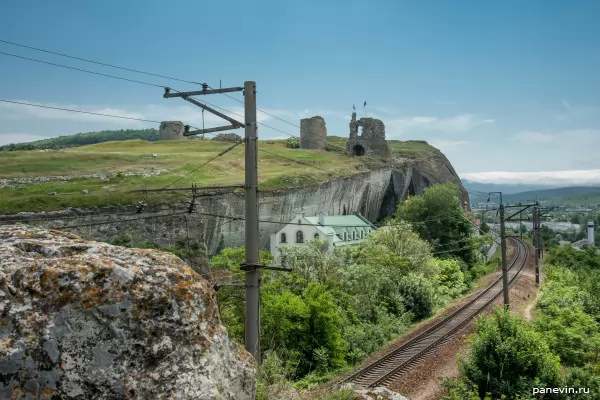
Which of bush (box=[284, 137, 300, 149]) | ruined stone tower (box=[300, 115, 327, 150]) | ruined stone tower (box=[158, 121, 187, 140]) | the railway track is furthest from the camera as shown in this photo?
ruined stone tower (box=[158, 121, 187, 140])

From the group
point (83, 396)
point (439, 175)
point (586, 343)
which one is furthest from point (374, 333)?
point (439, 175)

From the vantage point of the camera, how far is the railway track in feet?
63.1

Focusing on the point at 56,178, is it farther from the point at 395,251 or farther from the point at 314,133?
the point at 314,133

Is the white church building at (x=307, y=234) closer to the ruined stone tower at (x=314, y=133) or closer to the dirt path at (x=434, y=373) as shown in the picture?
the dirt path at (x=434, y=373)

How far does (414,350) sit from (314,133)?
6793 cm

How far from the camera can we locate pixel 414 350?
23.1 meters

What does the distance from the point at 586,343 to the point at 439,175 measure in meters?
71.9

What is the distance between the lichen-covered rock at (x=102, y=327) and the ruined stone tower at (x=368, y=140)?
77.8 m

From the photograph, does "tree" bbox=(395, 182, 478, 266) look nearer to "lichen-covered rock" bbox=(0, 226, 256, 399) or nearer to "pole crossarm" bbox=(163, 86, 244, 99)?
"pole crossarm" bbox=(163, 86, 244, 99)

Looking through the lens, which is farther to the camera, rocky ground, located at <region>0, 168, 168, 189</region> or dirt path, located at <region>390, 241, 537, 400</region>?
rocky ground, located at <region>0, 168, 168, 189</region>

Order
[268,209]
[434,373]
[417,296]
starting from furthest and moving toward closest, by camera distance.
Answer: [268,209]
[417,296]
[434,373]

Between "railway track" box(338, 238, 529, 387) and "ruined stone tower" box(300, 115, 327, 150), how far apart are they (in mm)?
55262

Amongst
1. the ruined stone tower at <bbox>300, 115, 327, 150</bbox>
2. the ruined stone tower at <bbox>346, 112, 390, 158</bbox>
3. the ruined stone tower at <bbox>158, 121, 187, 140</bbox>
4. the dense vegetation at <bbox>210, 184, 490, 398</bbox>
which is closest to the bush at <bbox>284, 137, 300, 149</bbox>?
the ruined stone tower at <bbox>300, 115, 327, 150</bbox>

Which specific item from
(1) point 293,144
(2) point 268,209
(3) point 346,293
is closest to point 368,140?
(1) point 293,144
